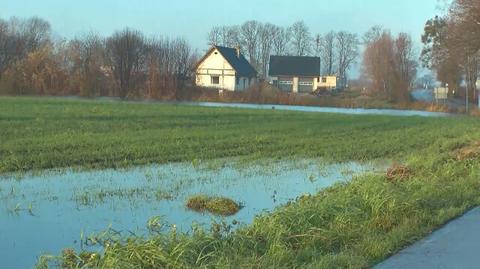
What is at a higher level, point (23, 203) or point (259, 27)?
point (259, 27)

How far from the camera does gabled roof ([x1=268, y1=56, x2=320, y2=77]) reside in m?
109

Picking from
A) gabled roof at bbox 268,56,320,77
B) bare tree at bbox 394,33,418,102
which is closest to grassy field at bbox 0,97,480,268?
bare tree at bbox 394,33,418,102

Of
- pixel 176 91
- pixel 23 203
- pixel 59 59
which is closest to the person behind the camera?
pixel 23 203

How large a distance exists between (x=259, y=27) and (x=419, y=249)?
12227 cm

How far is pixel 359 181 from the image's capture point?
12.6 m

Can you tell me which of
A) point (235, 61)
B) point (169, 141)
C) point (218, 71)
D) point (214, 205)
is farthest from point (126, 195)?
point (235, 61)

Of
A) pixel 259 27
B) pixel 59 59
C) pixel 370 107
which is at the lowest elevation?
pixel 370 107

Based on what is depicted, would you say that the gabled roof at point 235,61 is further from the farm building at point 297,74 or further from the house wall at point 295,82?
the house wall at point 295,82

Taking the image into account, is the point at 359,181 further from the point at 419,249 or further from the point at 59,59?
the point at 59,59

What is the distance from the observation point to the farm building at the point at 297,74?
109 meters

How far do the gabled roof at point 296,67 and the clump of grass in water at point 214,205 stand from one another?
98896 millimetres

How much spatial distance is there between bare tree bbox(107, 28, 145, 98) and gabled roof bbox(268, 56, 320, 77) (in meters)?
36.7

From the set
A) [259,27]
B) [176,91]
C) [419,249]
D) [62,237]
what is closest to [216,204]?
[62,237]

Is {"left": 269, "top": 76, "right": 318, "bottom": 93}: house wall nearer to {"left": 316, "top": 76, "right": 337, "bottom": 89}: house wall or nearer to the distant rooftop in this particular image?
{"left": 316, "top": 76, "right": 337, "bottom": 89}: house wall
